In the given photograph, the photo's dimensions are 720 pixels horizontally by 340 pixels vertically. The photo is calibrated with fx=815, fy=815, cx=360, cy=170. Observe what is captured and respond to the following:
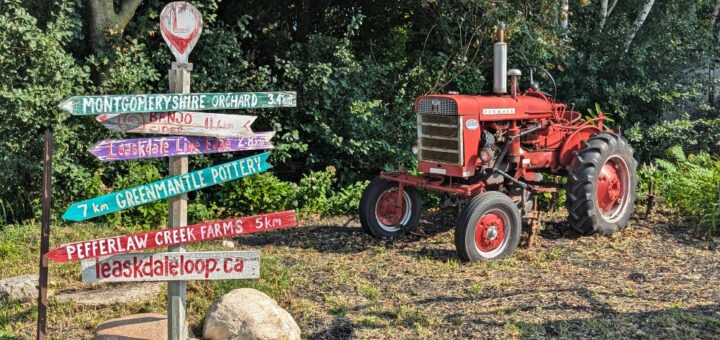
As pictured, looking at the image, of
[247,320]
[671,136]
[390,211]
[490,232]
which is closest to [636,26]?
[671,136]

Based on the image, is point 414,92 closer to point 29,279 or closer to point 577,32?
point 577,32

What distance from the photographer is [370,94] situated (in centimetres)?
1080

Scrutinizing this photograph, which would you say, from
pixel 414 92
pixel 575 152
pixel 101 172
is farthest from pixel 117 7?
pixel 575 152

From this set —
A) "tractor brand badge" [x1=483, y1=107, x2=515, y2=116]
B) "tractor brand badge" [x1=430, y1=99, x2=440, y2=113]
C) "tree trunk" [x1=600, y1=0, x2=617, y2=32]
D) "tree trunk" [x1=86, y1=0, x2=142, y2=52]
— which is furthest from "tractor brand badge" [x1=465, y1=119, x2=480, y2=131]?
"tree trunk" [x1=600, y1=0, x2=617, y2=32]

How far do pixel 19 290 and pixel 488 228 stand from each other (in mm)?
3764

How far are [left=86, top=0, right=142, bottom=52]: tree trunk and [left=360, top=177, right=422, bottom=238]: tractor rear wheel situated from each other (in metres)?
3.43

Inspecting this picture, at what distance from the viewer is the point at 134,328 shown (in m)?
5.06

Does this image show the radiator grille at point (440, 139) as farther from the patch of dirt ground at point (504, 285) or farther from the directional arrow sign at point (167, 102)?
the directional arrow sign at point (167, 102)

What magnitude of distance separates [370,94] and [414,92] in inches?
27.4

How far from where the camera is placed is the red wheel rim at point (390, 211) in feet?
25.8

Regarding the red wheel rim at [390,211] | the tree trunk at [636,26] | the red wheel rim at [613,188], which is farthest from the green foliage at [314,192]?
the tree trunk at [636,26]

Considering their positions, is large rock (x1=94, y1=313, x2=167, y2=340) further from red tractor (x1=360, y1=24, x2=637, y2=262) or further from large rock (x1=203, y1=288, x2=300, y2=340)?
red tractor (x1=360, y1=24, x2=637, y2=262)

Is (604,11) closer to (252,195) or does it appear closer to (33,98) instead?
(252,195)

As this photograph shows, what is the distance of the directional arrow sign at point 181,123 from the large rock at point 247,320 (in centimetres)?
114
